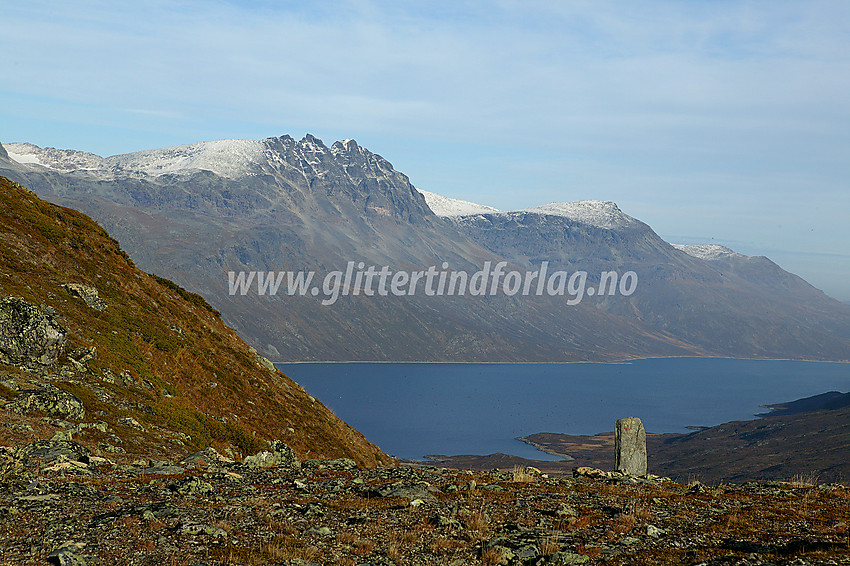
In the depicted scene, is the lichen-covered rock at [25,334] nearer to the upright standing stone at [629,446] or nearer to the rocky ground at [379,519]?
the rocky ground at [379,519]

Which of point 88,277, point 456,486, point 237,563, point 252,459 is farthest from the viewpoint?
point 88,277

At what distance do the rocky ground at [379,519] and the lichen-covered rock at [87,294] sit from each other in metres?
19.9

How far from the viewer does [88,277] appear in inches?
1873

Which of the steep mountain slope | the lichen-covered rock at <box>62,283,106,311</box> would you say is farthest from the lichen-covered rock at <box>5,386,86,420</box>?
the lichen-covered rock at <box>62,283,106,311</box>

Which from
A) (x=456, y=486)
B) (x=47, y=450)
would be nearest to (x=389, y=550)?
(x=456, y=486)

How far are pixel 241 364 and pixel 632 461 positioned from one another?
34.3 meters

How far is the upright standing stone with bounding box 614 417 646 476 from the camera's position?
3272cm

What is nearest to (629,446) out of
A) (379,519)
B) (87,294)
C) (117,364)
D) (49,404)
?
(379,519)

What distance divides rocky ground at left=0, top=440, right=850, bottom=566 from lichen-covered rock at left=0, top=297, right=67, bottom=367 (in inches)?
343

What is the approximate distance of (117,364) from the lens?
3722 cm

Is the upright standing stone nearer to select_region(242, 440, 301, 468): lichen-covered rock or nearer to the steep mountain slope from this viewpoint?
select_region(242, 440, 301, 468): lichen-covered rock

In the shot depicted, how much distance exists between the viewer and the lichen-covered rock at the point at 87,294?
4250cm

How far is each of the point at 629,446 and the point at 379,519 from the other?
1932cm

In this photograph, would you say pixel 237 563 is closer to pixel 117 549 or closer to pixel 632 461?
pixel 117 549
